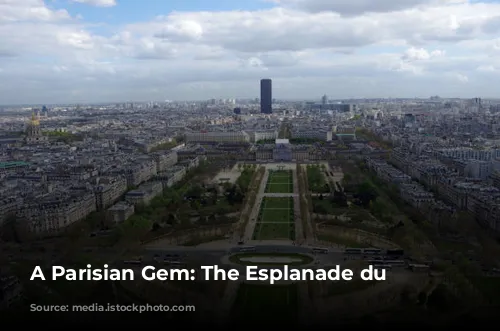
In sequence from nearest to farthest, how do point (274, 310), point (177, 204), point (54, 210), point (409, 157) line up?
point (274, 310) → point (54, 210) → point (177, 204) → point (409, 157)

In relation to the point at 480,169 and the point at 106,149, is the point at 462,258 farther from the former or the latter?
the point at 106,149

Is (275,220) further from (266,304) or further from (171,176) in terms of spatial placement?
(171,176)

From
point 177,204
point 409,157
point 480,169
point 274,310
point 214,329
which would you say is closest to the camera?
point 214,329

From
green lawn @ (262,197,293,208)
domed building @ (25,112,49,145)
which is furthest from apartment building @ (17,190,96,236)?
domed building @ (25,112,49,145)

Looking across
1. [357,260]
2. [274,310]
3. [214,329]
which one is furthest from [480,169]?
[214,329]

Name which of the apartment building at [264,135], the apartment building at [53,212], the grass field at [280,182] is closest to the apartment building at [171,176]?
the grass field at [280,182]
